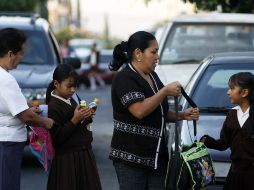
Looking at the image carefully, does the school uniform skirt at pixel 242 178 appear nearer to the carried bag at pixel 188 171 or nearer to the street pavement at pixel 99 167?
the carried bag at pixel 188 171

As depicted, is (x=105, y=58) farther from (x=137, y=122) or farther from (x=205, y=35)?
(x=137, y=122)

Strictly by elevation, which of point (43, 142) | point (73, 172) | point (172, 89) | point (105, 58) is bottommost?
point (105, 58)

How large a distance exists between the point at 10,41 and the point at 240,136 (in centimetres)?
179

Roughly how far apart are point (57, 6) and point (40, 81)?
7157cm

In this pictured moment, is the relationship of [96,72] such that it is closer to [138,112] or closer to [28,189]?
[28,189]

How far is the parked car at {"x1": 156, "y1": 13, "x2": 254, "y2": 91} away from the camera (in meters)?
12.1

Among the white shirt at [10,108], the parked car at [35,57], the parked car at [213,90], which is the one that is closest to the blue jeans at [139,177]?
the white shirt at [10,108]

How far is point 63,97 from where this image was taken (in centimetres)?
650

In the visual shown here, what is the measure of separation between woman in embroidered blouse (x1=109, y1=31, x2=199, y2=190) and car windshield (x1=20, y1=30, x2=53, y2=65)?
6342 mm

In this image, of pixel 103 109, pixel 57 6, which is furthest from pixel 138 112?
pixel 57 6

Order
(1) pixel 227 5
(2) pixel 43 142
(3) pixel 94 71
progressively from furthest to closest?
(3) pixel 94 71
(1) pixel 227 5
(2) pixel 43 142

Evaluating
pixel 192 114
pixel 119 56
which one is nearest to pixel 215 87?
→ pixel 192 114

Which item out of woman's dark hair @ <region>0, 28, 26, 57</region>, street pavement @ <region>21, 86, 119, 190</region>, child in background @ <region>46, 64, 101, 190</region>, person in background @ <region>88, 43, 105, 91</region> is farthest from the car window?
woman's dark hair @ <region>0, 28, 26, 57</region>

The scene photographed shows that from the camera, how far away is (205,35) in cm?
1242
